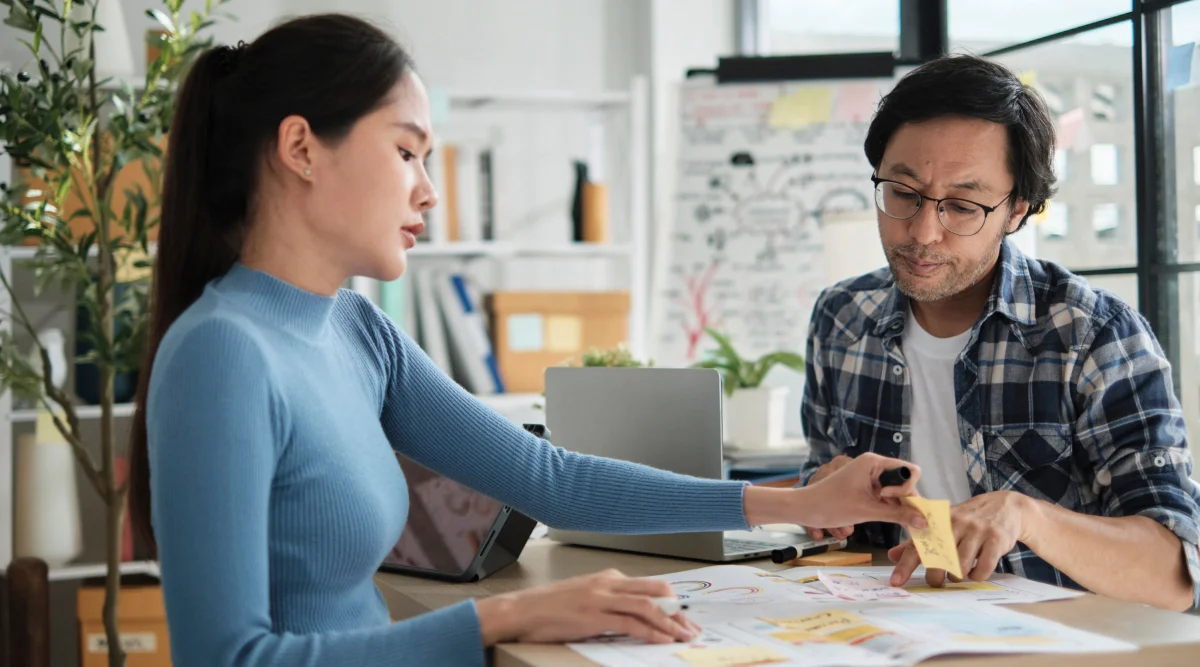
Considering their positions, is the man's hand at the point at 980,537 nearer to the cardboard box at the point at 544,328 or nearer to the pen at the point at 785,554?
the pen at the point at 785,554

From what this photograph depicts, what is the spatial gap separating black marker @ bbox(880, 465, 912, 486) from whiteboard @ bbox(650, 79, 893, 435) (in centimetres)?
202

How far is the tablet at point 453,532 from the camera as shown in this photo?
4.91ft

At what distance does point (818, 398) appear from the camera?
1.97 meters

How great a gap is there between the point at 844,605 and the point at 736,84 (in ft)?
7.76

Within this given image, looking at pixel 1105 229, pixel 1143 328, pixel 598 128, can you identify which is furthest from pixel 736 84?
pixel 1143 328

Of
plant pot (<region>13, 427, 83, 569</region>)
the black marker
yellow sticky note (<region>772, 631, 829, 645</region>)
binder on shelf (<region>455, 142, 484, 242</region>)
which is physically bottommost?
plant pot (<region>13, 427, 83, 569</region>)

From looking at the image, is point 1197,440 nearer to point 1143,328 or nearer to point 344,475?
point 1143,328

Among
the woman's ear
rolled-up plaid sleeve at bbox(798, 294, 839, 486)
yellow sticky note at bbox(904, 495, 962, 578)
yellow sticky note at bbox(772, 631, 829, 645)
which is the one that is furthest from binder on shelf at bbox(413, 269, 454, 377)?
yellow sticky note at bbox(772, 631, 829, 645)

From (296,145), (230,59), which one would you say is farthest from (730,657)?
(230,59)

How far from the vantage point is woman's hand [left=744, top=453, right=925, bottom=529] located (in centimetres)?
135

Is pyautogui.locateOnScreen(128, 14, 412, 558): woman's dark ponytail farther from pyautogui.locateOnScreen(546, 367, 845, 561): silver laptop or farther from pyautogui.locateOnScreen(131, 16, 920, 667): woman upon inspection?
pyautogui.locateOnScreen(546, 367, 845, 561): silver laptop

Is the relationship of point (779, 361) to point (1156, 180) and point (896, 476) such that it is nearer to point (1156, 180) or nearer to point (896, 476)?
point (1156, 180)

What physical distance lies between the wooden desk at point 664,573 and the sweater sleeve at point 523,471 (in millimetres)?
95

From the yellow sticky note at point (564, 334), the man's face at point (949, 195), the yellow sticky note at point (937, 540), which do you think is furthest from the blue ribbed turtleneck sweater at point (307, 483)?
the yellow sticky note at point (564, 334)
